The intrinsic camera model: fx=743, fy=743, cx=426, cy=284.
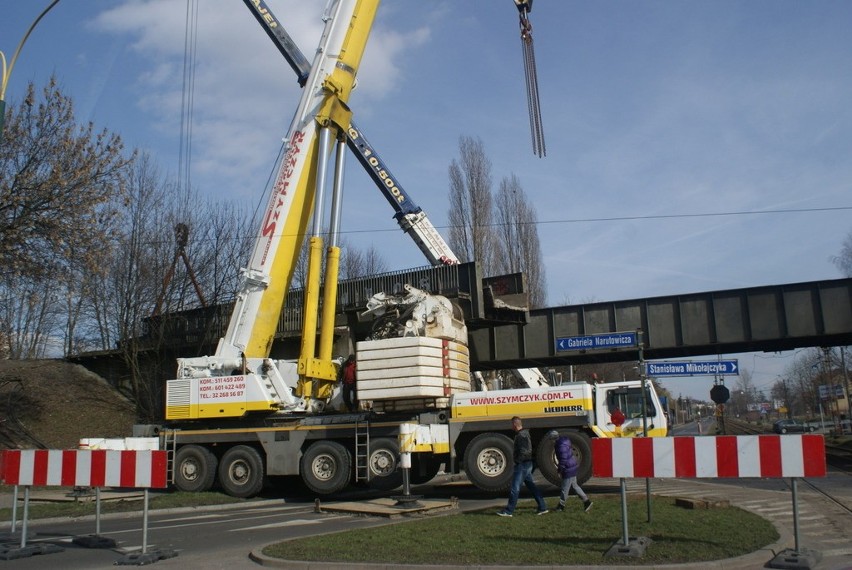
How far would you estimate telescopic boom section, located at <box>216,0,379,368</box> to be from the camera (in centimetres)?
1744

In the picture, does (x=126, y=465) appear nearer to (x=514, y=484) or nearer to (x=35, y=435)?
(x=514, y=484)

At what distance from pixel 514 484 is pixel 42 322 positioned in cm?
4319

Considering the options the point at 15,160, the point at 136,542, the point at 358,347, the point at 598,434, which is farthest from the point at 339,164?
the point at 136,542

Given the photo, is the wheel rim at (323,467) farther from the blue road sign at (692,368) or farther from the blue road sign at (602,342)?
the blue road sign at (602,342)

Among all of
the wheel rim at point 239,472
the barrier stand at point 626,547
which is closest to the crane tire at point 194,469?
the wheel rim at point 239,472

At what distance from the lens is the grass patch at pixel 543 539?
777 cm

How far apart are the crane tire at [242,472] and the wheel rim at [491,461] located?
519 cm

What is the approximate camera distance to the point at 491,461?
49.5 ft

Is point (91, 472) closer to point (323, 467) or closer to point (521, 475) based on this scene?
point (521, 475)

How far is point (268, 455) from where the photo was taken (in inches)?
661

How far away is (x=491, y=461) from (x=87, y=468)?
823 centimetres

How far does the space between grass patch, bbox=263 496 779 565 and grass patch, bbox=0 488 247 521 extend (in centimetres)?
680

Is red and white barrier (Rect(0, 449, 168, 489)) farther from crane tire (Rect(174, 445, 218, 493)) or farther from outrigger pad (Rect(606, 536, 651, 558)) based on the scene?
crane tire (Rect(174, 445, 218, 493))

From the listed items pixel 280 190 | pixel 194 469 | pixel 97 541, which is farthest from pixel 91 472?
pixel 280 190
